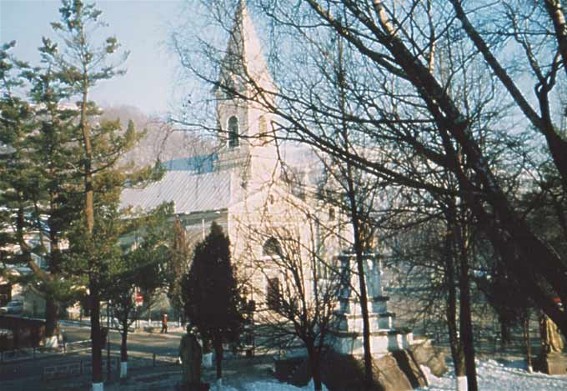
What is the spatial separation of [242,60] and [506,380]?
13.8 m

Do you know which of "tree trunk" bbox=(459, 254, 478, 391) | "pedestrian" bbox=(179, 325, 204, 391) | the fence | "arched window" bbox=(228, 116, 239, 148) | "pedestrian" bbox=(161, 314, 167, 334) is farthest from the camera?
"pedestrian" bbox=(161, 314, 167, 334)

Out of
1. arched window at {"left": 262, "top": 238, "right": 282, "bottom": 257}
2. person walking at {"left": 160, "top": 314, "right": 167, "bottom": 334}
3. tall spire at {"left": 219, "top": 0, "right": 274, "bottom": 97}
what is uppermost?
tall spire at {"left": 219, "top": 0, "right": 274, "bottom": 97}

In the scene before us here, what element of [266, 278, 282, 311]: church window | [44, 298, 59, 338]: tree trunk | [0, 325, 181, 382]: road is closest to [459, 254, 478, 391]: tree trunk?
[266, 278, 282, 311]: church window

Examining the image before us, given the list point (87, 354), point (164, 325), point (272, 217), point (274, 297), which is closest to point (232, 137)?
point (274, 297)

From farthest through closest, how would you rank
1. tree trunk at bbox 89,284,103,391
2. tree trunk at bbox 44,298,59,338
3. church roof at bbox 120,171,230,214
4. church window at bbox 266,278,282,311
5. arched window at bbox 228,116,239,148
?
1. church roof at bbox 120,171,230,214
2. tree trunk at bbox 44,298,59,338
3. tree trunk at bbox 89,284,103,391
4. church window at bbox 266,278,282,311
5. arched window at bbox 228,116,239,148

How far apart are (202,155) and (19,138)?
23.1 metres

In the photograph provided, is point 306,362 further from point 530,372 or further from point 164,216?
point 164,216

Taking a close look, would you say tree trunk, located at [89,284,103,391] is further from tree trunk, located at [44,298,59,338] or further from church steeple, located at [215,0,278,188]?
tree trunk, located at [44,298,59,338]

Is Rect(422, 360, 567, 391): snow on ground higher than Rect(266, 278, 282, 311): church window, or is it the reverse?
Rect(266, 278, 282, 311): church window

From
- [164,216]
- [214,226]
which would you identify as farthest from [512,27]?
[164,216]

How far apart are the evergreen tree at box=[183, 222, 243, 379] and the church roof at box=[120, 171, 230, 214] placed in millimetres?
18777

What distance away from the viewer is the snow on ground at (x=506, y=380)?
1499cm

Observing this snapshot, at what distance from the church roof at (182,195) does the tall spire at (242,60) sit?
1120 inches

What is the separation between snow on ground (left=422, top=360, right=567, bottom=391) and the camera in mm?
14992
